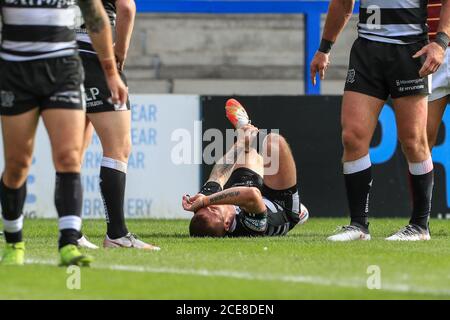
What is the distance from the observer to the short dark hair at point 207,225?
9.42 meters

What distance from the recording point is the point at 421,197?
9133mm

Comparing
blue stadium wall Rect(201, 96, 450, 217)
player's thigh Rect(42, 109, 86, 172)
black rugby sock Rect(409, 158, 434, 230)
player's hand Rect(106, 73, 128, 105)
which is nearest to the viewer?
player's thigh Rect(42, 109, 86, 172)

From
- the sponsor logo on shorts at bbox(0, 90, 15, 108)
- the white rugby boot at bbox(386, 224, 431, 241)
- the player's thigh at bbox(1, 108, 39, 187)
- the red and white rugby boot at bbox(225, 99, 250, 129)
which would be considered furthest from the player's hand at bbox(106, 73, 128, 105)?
the red and white rugby boot at bbox(225, 99, 250, 129)

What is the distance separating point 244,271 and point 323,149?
6.17m

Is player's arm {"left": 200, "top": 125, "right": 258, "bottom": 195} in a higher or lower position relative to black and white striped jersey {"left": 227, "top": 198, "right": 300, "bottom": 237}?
higher

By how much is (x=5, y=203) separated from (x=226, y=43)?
15627mm

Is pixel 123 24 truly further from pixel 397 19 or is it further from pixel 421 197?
pixel 421 197

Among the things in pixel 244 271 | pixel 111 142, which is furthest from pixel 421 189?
pixel 244 271

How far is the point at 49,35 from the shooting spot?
6.89 m

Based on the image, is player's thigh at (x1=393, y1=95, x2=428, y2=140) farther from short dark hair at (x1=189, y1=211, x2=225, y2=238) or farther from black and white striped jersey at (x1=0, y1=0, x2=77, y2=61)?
black and white striped jersey at (x1=0, y1=0, x2=77, y2=61)

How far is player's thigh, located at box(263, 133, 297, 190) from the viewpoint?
386 inches
